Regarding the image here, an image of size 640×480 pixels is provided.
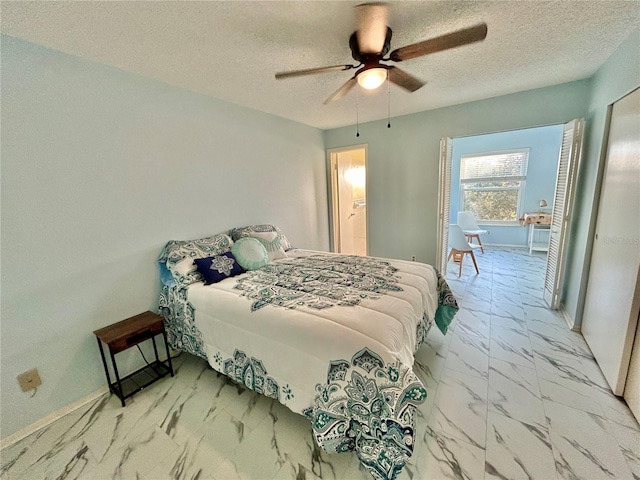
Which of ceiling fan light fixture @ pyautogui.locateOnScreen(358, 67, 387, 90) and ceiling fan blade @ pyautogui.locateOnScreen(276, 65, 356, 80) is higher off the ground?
ceiling fan blade @ pyautogui.locateOnScreen(276, 65, 356, 80)

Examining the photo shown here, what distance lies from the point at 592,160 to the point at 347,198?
3.14 meters

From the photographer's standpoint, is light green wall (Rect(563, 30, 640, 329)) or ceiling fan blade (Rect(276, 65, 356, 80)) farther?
light green wall (Rect(563, 30, 640, 329))

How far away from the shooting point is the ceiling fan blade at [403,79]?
5.45ft

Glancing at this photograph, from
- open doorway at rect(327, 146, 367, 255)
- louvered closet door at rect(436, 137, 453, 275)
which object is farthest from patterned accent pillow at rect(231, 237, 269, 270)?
louvered closet door at rect(436, 137, 453, 275)

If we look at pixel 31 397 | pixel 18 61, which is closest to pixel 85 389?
pixel 31 397

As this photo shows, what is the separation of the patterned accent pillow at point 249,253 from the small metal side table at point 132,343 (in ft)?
2.64

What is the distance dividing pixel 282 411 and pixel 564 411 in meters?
1.77

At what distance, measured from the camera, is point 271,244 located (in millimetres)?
2885

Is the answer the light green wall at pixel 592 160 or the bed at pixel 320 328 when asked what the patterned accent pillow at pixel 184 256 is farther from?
the light green wall at pixel 592 160

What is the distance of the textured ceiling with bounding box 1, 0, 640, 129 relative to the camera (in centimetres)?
139

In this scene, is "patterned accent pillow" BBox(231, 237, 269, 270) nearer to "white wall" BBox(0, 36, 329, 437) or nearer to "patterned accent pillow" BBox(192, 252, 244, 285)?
"patterned accent pillow" BBox(192, 252, 244, 285)

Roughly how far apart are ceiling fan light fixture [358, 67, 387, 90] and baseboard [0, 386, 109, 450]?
2887mm

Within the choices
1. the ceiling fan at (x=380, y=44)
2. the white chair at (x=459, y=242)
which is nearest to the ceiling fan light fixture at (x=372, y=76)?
the ceiling fan at (x=380, y=44)

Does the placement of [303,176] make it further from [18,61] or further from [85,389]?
[85,389]
